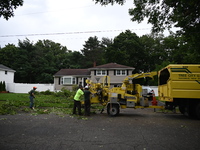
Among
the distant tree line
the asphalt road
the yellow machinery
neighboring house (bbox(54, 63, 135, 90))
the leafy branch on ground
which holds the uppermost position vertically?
the distant tree line

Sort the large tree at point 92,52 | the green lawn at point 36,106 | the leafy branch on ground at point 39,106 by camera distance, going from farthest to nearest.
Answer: the large tree at point 92,52
the green lawn at point 36,106
the leafy branch on ground at point 39,106

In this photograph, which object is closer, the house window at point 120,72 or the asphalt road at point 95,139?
the asphalt road at point 95,139

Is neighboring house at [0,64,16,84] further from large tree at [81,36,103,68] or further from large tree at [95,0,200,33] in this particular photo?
large tree at [95,0,200,33]

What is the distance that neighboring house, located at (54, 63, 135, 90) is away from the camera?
31984 mm

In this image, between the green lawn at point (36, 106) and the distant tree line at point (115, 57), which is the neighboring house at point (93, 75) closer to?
the distant tree line at point (115, 57)

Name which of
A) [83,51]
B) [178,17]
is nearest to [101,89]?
[178,17]

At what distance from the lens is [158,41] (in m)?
46.0

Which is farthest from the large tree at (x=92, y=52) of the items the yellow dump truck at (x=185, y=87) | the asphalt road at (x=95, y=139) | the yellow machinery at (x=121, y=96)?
the asphalt road at (x=95, y=139)

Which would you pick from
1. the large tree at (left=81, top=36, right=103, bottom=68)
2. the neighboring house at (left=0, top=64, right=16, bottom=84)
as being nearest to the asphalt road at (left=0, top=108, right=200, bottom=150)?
the neighboring house at (left=0, top=64, right=16, bottom=84)

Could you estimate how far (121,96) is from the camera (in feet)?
37.2

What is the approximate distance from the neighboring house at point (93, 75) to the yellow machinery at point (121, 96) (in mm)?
18512

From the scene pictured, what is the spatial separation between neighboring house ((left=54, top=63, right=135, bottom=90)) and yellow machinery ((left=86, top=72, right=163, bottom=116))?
60.7 ft

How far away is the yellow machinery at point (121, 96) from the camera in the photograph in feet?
36.4


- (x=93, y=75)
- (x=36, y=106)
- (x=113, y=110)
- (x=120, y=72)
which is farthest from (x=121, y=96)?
(x=93, y=75)
